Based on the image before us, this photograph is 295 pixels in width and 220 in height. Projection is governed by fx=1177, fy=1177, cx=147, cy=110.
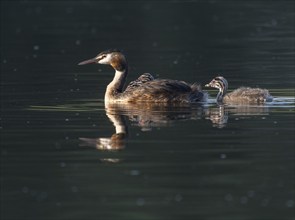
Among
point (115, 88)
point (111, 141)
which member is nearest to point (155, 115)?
point (115, 88)

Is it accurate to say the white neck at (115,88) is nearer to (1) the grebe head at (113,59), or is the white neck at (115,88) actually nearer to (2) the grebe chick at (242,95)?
(1) the grebe head at (113,59)

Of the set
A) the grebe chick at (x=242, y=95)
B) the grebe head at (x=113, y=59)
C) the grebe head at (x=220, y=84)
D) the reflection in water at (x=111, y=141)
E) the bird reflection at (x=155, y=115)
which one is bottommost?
the reflection in water at (x=111, y=141)

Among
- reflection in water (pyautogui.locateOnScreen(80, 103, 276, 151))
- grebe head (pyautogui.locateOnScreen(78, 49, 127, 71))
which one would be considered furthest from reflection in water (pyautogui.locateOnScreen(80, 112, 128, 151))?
grebe head (pyautogui.locateOnScreen(78, 49, 127, 71))

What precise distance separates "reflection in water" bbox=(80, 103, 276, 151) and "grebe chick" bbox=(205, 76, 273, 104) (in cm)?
17

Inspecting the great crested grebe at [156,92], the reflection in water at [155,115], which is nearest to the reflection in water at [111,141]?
the reflection in water at [155,115]

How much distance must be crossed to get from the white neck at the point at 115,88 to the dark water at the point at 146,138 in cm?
26

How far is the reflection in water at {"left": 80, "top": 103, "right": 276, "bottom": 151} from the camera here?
16062 millimetres

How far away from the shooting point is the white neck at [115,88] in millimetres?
20656

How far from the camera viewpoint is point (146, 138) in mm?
16094

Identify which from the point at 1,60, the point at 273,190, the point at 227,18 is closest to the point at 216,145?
the point at 273,190

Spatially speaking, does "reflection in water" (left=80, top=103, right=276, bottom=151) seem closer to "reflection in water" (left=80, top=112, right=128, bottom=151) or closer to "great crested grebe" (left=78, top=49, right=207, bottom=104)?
"reflection in water" (left=80, top=112, right=128, bottom=151)

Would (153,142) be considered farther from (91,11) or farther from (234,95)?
(91,11)

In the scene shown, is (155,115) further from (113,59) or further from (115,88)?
(113,59)

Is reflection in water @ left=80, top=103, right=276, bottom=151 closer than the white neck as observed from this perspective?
Yes
